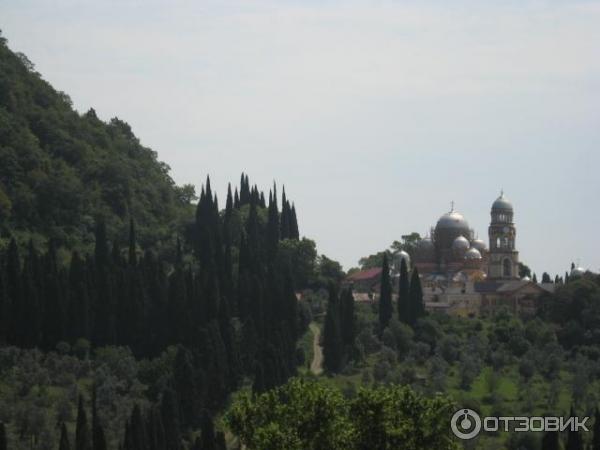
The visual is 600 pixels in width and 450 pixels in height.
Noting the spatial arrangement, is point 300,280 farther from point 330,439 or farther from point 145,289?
point 330,439

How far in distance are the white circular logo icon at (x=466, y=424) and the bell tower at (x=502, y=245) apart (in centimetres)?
4678

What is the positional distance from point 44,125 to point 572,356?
174ft

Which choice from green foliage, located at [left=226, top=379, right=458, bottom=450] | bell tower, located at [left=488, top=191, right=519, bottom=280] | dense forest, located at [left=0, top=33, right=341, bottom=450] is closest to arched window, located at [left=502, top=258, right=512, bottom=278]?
bell tower, located at [left=488, top=191, right=519, bottom=280]

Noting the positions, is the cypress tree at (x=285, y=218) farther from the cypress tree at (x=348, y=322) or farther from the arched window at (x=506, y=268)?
the cypress tree at (x=348, y=322)

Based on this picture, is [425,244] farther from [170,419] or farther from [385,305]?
[170,419]

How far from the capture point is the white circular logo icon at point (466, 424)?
275 feet

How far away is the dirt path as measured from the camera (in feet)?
343

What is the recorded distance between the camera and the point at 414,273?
114875 millimetres

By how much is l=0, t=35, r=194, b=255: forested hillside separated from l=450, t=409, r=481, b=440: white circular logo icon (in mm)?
42624

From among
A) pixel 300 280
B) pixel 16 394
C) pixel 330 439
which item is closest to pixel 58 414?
pixel 16 394

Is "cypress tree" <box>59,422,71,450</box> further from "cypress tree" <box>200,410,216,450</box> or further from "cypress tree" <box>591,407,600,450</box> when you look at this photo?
"cypress tree" <box>591,407,600,450</box>

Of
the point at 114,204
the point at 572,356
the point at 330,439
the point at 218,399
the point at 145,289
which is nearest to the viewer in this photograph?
the point at 330,439

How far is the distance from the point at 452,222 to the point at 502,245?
5.67 metres

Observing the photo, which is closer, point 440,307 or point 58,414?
point 58,414
